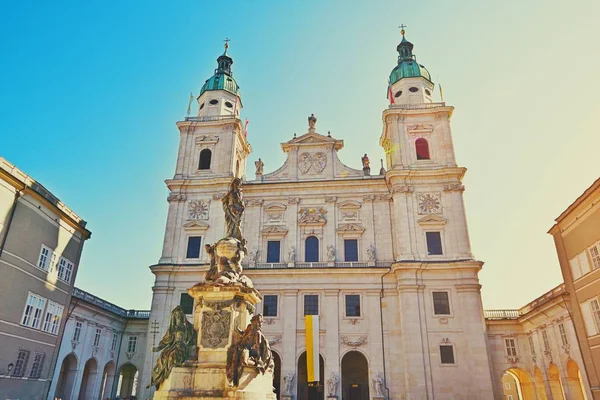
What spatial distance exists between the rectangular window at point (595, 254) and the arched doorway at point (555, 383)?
361 inches

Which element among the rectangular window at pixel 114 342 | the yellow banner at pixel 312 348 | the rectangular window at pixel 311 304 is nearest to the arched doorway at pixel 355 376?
the yellow banner at pixel 312 348

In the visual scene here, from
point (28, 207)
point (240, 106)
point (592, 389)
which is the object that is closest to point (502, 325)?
point (592, 389)

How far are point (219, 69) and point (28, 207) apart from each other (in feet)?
76.2

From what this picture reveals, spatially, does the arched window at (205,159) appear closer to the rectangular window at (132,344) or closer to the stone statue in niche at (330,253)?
the stone statue in niche at (330,253)

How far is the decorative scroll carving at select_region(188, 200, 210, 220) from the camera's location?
3312 cm

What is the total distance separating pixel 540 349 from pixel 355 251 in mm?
13367

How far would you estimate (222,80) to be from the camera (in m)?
39.7

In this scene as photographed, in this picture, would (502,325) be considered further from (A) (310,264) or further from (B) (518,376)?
(A) (310,264)

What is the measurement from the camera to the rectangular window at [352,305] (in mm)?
28891

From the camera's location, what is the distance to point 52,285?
84.4 ft

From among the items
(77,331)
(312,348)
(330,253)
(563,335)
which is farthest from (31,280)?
(563,335)

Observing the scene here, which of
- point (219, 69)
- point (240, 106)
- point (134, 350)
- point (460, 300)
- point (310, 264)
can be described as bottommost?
point (134, 350)

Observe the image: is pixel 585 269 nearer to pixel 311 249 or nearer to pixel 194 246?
pixel 311 249

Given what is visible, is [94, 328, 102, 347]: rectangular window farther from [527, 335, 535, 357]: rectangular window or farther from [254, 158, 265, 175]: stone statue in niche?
[527, 335, 535, 357]: rectangular window
